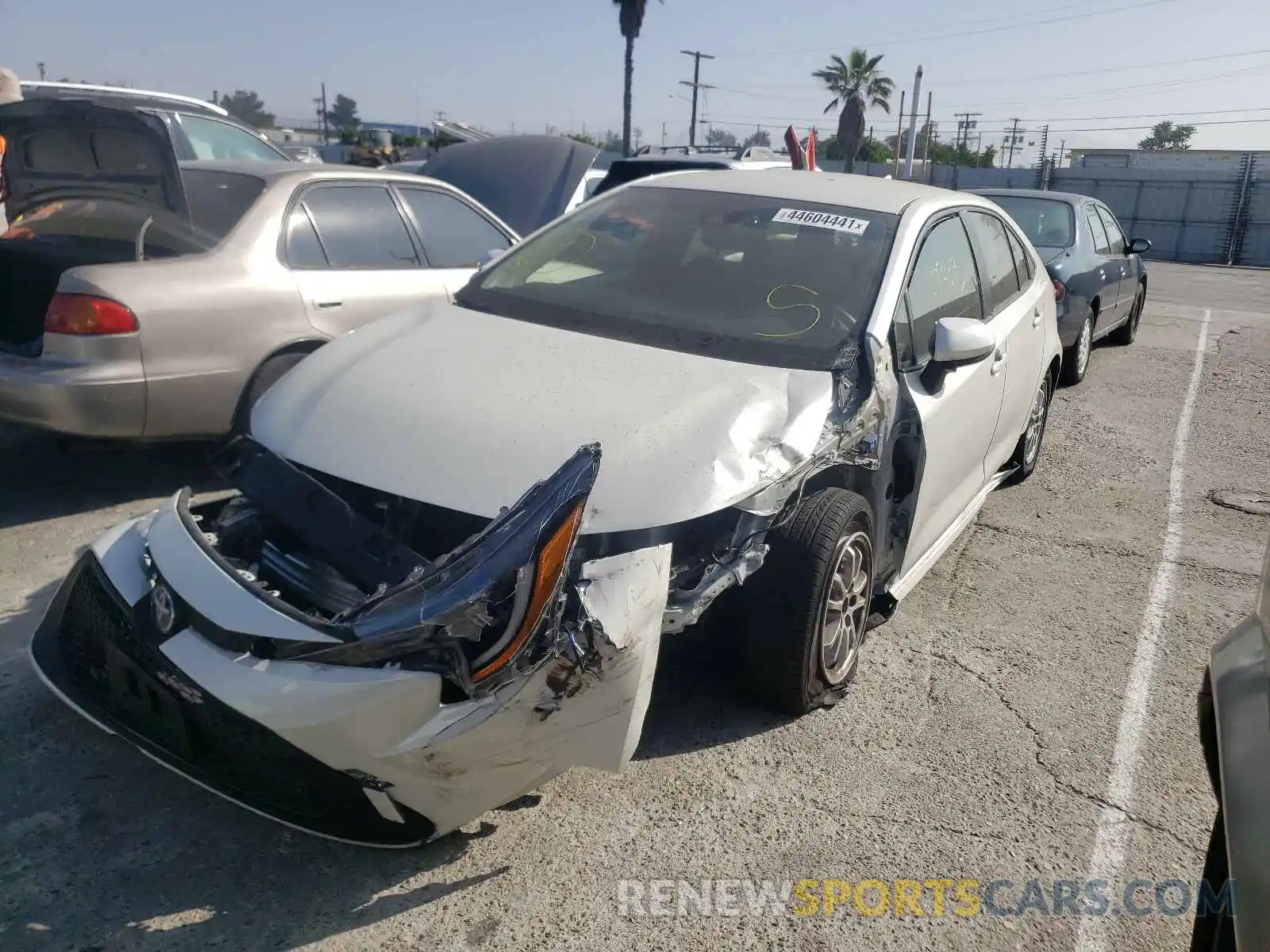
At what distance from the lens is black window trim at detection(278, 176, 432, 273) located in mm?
4984

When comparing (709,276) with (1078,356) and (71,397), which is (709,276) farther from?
(1078,356)

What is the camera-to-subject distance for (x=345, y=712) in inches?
85.1

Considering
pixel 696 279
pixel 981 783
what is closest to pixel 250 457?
pixel 696 279

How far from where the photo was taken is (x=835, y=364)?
3.27 meters

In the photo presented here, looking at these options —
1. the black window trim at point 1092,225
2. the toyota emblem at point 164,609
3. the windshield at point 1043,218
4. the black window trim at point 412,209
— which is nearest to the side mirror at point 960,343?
the toyota emblem at point 164,609

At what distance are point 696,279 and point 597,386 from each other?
3.00 ft

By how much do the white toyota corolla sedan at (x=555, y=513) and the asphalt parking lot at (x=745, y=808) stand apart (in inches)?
9.3

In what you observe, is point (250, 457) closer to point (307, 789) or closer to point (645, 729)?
point (307, 789)

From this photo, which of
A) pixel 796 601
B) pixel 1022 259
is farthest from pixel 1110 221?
pixel 796 601

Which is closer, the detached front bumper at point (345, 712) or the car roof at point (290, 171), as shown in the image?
the detached front bumper at point (345, 712)

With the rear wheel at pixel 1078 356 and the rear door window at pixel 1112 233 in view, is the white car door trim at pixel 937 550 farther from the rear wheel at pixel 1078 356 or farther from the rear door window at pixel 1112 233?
the rear door window at pixel 1112 233

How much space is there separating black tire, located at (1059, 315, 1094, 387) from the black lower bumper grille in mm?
7878

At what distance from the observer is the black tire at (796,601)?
298cm

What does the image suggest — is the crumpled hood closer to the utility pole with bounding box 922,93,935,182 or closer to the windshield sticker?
the windshield sticker
